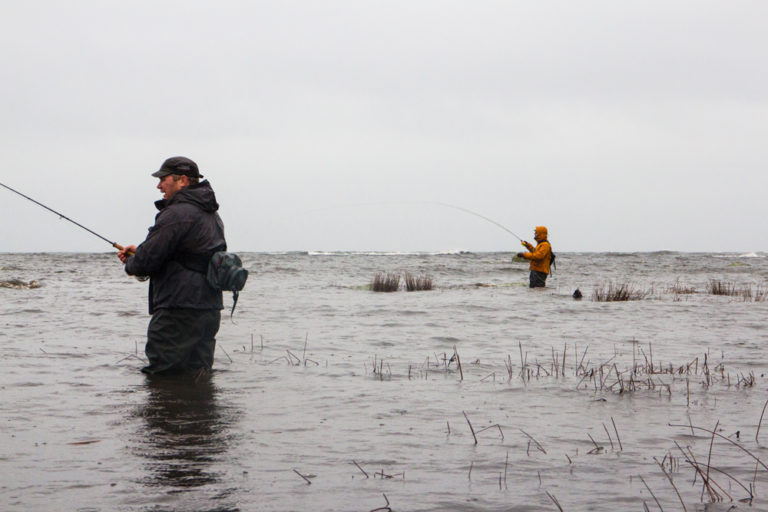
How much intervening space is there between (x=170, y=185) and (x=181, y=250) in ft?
1.90

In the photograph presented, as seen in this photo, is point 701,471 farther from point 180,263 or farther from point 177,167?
point 177,167

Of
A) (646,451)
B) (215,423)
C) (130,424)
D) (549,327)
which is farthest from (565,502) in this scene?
(549,327)

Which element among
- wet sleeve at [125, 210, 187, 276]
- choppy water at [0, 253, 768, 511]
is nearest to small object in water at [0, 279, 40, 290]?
choppy water at [0, 253, 768, 511]

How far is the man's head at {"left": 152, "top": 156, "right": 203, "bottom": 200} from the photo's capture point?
6.77m

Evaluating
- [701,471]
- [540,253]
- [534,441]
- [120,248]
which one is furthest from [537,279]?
[701,471]

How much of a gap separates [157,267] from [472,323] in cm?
673

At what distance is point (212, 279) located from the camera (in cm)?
670

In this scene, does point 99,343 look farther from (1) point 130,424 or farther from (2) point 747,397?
(2) point 747,397

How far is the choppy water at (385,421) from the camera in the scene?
3.81 m

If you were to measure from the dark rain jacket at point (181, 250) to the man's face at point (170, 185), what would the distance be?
84mm

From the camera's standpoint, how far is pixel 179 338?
271 inches

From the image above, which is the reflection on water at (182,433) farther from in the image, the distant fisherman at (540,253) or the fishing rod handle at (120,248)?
the distant fisherman at (540,253)

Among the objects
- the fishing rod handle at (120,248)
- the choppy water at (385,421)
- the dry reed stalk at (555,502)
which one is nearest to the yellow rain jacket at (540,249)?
the choppy water at (385,421)

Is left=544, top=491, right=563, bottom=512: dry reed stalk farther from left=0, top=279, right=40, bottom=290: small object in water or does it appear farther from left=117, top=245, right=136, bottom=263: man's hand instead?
left=0, top=279, right=40, bottom=290: small object in water
